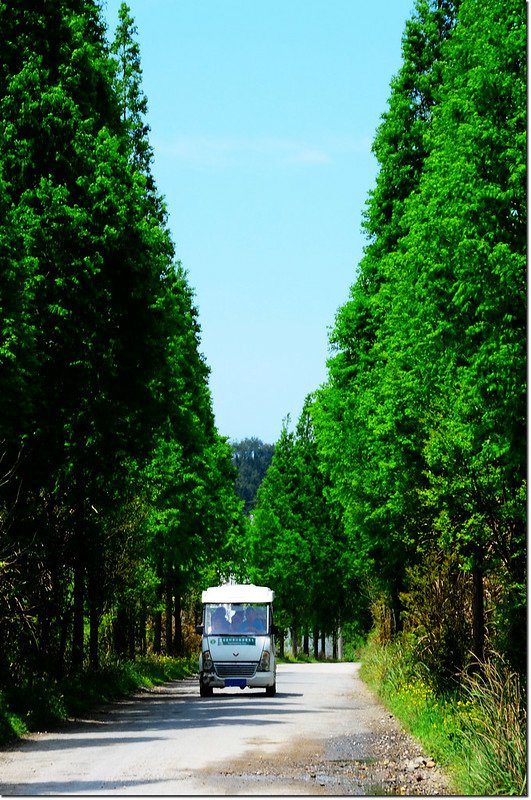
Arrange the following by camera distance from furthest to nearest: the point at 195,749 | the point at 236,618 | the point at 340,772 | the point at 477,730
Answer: the point at 236,618, the point at 195,749, the point at 340,772, the point at 477,730

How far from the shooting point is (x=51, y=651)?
1145 inches

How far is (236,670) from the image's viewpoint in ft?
113

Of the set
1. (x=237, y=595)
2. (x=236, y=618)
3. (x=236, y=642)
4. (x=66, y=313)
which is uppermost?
(x=66, y=313)

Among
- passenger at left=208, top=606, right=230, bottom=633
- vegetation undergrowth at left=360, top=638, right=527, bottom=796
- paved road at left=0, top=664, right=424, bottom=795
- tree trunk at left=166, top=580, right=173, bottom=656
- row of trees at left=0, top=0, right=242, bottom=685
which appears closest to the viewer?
vegetation undergrowth at left=360, top=638, right=527, bottom=796

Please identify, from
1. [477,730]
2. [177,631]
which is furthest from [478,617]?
[177,631]

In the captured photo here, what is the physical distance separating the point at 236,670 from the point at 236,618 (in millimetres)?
1643

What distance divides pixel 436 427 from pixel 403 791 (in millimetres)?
12809

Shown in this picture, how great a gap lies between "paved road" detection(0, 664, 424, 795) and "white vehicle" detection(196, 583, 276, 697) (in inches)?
123

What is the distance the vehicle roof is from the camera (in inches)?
1412

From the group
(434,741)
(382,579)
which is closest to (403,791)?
(434,741)

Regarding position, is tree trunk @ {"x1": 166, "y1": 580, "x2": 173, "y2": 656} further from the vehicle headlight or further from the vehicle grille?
the vehicle headlight

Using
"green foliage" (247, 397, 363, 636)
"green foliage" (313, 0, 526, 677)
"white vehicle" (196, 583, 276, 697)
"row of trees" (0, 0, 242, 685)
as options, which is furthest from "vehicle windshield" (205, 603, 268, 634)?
"green foliage" (247, 397, 363, 636)

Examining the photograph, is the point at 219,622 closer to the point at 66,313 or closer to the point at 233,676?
the point at 233,676

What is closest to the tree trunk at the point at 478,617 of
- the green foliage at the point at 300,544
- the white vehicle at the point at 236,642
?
the white vehicle at the point at 236,642
